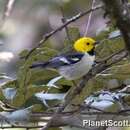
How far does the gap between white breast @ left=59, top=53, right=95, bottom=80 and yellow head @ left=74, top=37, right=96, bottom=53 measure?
56 mm

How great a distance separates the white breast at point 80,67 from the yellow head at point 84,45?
56 millimetres

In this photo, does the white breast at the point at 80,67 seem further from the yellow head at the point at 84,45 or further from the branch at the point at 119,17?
the branch at the point at 119,17

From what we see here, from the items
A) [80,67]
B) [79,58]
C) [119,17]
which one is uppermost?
[79,58]

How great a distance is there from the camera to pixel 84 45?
105 inches

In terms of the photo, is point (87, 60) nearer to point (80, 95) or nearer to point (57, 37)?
point (80, 95)

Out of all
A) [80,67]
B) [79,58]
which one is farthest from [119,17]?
[79,58]

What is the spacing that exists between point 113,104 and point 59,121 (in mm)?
187

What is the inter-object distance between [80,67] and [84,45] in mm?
311

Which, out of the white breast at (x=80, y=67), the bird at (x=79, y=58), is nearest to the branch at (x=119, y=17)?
the white breast at (x=80, y=67)

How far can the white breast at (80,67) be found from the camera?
216 centimetres

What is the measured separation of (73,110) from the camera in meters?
1.45

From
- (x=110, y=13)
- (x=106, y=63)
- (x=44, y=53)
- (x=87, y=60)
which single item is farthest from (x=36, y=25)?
(x=110, y=13)

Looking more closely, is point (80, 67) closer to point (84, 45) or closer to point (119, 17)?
point (84, 45)

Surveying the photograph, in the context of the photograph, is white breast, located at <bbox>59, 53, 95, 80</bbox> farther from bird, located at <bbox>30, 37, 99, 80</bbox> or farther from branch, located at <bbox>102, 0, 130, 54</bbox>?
branch, located at <bbox>102, 0, 130, 54</bbox>
